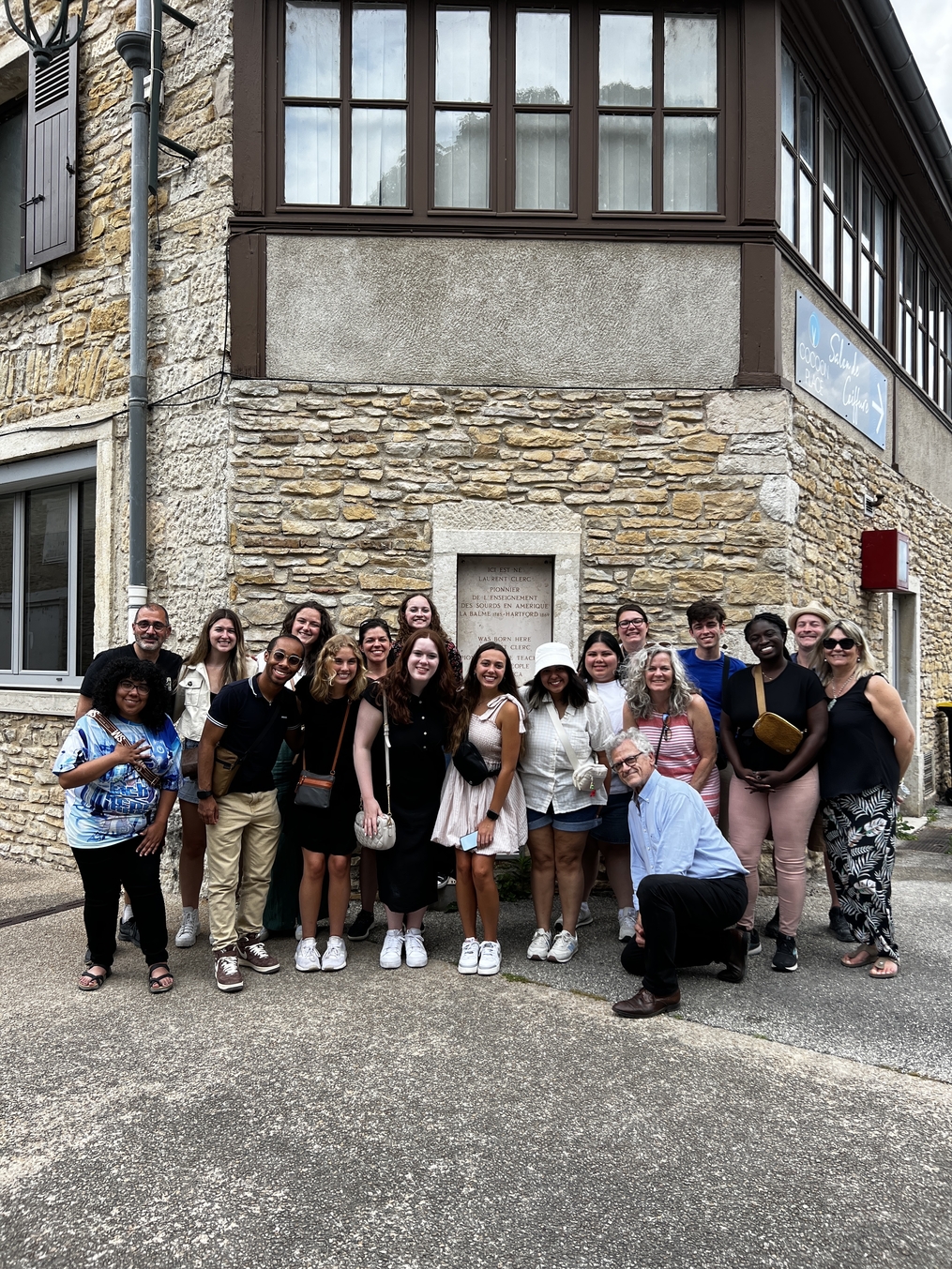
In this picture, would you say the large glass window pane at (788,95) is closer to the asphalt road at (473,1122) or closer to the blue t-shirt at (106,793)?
the asphalt road at (473,1122)

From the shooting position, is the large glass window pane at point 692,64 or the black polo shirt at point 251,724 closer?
the black polo shirt at point 251,724

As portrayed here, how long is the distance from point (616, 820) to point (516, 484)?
2.41m

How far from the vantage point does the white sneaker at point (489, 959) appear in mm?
4418

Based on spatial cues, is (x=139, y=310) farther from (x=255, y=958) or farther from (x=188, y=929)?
(x=255, y=958)

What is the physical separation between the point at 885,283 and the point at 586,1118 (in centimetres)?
881

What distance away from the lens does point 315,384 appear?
19.9 ft

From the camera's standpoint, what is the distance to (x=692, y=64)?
20.7ft

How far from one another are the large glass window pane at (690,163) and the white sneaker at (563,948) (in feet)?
16.1

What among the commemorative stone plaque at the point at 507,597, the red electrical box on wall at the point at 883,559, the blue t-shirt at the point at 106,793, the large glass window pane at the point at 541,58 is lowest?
the blue t-shirt at the point at 106,793

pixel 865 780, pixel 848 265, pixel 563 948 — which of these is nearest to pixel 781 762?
pixel 865 780

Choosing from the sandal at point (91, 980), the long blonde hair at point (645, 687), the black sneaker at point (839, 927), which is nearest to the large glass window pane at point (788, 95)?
the long blonde hair at point (645, 687)

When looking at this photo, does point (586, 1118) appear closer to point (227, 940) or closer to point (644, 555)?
point (227, 940)

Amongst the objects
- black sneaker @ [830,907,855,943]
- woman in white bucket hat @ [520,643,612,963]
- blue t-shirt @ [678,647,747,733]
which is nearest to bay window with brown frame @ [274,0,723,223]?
blue t-shirt @ [678,647,747,733]

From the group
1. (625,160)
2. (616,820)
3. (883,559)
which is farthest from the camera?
(883,559)
